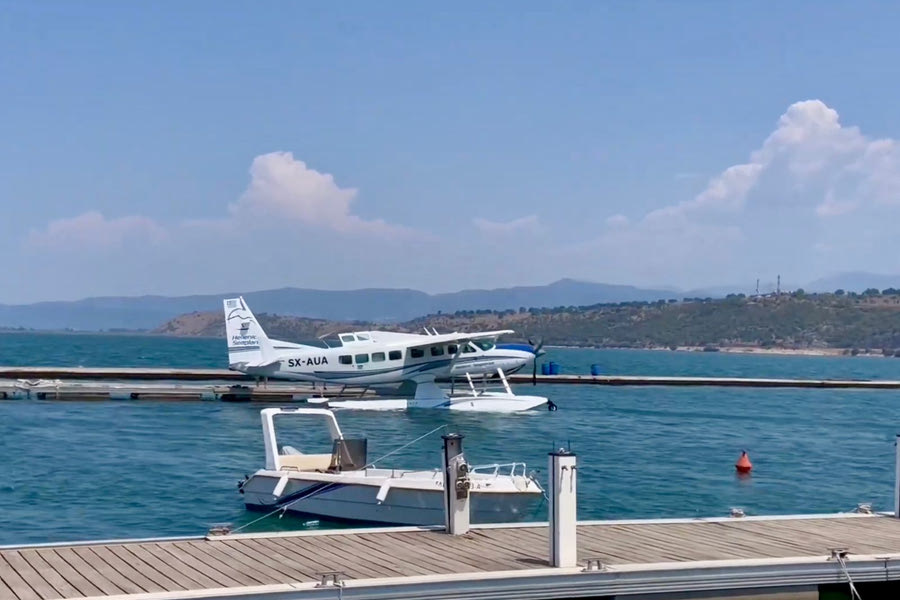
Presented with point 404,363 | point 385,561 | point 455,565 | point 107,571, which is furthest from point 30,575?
point 404,363

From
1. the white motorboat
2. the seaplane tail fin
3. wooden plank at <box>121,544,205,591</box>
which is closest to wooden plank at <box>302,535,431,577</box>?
wooden plank at <box>121,544,205,591</box>

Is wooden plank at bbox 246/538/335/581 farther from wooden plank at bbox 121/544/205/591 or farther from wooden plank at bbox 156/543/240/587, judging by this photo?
wooden plank at bbox 121/544/205/591

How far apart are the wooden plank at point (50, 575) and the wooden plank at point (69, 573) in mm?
39

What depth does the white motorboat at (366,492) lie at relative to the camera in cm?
1895

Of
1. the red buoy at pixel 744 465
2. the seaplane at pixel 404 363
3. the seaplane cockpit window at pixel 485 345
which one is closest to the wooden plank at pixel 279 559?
the red buoy at pixel 744 465

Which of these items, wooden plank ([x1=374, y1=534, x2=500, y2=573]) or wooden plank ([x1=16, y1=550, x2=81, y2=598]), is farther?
wooden plank ([x1=374, y1=534, x2=500, y2=573])

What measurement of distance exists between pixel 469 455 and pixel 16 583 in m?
22.6

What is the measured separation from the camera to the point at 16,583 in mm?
10617

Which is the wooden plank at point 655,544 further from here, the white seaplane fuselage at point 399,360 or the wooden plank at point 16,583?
the white seaplane fuselage at point 399,360

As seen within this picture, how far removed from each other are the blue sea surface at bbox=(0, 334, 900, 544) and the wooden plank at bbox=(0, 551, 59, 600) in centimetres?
864

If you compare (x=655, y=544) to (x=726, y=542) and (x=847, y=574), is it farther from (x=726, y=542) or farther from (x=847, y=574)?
(x=847, y=574)

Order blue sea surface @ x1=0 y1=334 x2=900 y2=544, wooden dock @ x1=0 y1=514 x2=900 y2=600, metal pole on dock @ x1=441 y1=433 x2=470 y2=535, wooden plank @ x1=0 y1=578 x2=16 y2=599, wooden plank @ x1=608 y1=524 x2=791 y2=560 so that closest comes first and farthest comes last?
wooden plank @ x1=0 y1=578 x2=16 y2=599, wooden dock @ x1=0 y1=514 x2=900 y2=600, wooden plank @ x1=608 y1=524 x2=791 y2=560, metal pole on dock @ x1=441 y1=433 x2=470 y2=535, blue sea surface @ x1=0 y1=334 x2=900 y2=544

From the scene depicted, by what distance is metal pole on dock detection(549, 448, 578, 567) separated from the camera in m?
11.6

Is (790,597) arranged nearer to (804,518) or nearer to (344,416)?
(804,518)
